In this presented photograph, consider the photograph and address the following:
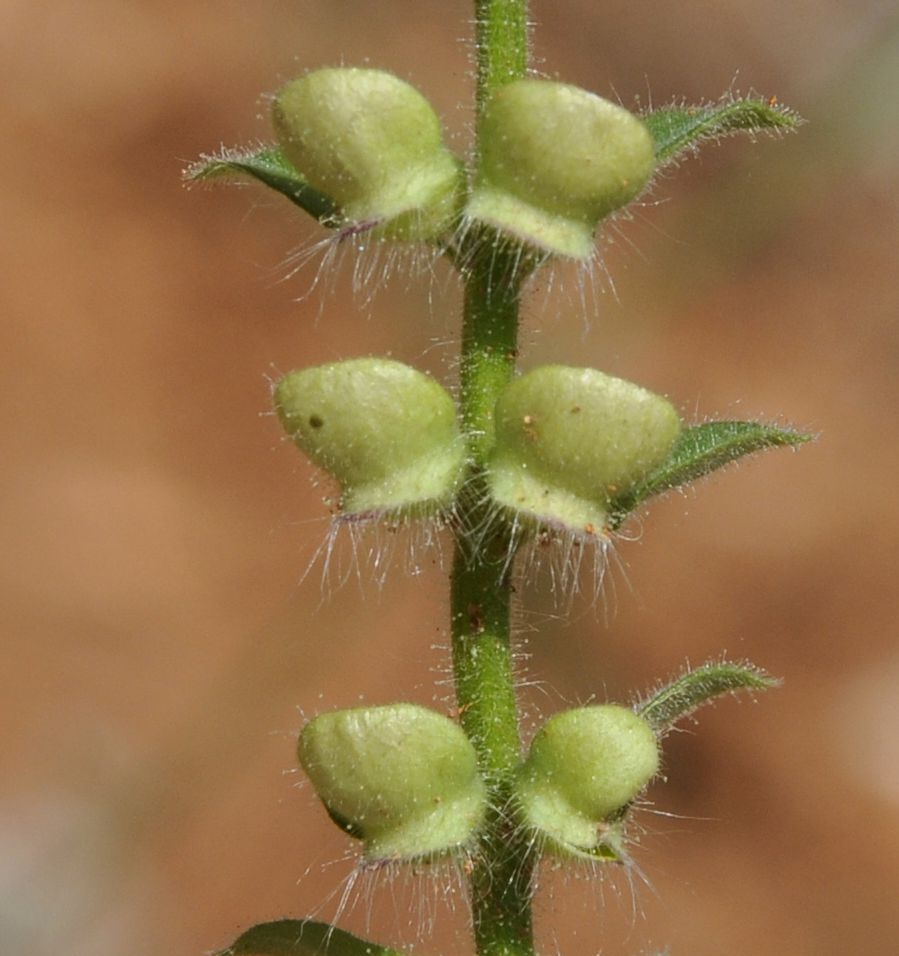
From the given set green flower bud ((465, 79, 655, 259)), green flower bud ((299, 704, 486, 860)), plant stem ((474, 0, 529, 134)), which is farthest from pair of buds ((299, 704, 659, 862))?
plant stem ((474, 0, 529, 134))

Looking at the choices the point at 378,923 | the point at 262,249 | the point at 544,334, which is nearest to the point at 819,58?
the point at 544,334

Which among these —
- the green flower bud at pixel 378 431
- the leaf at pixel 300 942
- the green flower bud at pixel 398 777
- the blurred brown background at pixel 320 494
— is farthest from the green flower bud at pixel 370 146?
the blurred brown background at pixel 320 494

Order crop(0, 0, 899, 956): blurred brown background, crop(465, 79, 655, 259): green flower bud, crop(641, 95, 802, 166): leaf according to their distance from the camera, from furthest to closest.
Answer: crop(0, 0, 899, 956): blurred brown background → crop(641, 95, 802, 166): leaf → crop(465, 79, 655, 259): green flower bud

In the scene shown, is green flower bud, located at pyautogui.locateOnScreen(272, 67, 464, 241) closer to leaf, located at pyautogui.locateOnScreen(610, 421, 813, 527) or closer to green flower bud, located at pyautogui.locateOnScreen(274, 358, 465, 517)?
green flower bud, located at pyautogui.locateOnScreen(274, 358, 465, 517)

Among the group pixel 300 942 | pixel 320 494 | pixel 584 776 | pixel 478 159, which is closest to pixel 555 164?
pixel 478 159

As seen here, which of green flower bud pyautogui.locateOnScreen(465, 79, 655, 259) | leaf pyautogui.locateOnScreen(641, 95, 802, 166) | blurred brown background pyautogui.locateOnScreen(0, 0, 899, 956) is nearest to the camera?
green flower bud pyautogui.locateOnScreen(465, 79, 655, 259)

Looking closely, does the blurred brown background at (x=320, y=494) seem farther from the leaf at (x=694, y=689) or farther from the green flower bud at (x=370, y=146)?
the green flower bud at (x=370, y=146)
